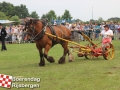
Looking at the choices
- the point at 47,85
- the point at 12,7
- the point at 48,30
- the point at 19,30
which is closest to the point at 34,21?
the point at 48,30

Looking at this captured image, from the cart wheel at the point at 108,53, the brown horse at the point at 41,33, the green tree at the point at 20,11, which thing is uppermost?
the green tree at the point at 20,11

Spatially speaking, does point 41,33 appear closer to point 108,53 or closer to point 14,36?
point 108,53

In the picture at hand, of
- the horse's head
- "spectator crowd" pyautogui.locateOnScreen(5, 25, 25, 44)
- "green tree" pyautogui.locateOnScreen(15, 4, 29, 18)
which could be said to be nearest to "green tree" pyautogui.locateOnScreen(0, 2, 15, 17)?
"green tree" pyautogui.locateOnScreen(15, 4, 29, 18)

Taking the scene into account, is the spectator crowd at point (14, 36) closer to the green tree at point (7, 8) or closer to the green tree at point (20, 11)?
the green tree at point (7, 8)

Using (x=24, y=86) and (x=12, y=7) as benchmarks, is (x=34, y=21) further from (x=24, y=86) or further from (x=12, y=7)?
(x=12, y=7)

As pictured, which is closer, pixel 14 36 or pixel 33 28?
pixel 33 28

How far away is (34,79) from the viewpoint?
821 cm

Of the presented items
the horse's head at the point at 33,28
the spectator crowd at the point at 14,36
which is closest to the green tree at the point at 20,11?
the spectator crowd at the point at 14,36

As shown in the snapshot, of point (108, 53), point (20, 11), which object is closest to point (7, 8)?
point (20, 11)

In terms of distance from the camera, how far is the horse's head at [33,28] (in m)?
10.5

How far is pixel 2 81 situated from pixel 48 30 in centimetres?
484

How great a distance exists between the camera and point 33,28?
34.8 ft

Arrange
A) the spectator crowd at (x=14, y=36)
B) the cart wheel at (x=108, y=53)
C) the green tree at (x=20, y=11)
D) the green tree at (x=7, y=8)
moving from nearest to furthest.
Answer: the cart wheel at (x=108, y=53)
the spectator crowd at (x=14, y=36)
the green tree at (x=7, y=8)
the green tree at (x=20, y=11)

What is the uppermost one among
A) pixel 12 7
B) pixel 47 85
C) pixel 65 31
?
pixel 12 7
